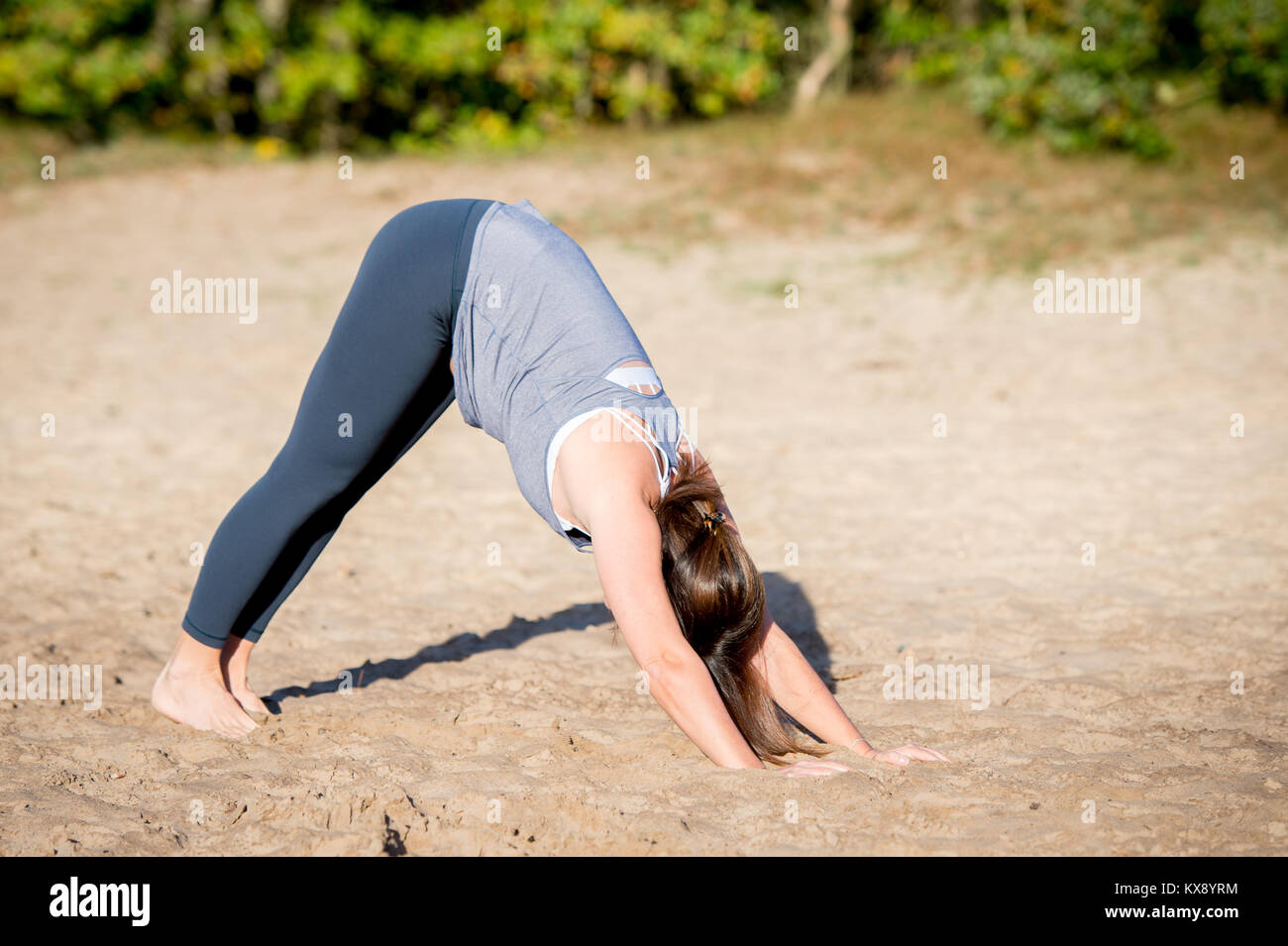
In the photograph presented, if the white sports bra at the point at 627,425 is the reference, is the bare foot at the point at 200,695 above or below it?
below

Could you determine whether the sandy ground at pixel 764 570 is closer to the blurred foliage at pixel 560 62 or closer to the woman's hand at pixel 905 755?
the woman's hand at pixel 905 755

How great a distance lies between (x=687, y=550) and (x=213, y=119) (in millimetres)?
14391

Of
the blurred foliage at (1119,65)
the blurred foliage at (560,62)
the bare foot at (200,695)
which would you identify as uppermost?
the blurred foliage at (560,62)

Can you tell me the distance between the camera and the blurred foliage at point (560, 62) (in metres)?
11.5

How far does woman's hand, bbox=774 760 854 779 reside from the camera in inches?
97.6

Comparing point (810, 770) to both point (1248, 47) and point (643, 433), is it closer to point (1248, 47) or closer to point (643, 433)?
point (643, 433)

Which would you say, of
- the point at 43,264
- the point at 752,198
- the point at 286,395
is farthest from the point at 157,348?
the point at 752,198

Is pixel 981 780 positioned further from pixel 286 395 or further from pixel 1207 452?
pixel 286 395

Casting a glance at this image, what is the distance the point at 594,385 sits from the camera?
2.35m

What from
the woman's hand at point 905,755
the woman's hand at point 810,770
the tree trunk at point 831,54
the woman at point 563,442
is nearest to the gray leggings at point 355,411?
the woman at point 563,442

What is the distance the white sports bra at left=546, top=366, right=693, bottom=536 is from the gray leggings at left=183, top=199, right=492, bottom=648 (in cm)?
38

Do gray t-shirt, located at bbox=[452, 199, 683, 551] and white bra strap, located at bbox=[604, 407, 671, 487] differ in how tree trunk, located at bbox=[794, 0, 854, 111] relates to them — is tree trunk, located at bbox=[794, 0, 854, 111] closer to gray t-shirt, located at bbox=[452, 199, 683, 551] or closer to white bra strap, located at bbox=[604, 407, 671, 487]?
gray t-shirt, located at bbox=[452, 199, 683, 551]

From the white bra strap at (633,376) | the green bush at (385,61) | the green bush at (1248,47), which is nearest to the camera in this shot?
the white bra strap at (633,376)

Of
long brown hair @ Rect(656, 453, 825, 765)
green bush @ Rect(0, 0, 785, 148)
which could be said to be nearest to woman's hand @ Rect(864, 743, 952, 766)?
long brown hair @ Rect(656, 453, 825, 765)
